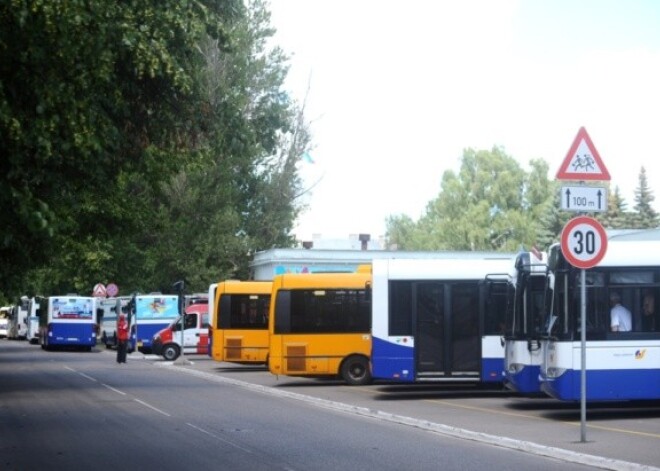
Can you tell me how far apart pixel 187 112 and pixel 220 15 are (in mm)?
2328

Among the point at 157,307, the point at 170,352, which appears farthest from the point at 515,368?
the point at 157,307

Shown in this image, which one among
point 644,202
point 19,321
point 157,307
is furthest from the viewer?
point 644,202

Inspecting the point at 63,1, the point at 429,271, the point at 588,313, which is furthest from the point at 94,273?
the point at 63,1

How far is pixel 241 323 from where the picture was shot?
43.4m

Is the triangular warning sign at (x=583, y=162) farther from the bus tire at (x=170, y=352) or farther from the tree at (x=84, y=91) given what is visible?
the bus tire at (x=170, y=352)

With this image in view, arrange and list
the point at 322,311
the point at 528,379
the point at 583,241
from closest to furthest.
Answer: the point at 583,241 → the point at 528,379 → the point at 322,311

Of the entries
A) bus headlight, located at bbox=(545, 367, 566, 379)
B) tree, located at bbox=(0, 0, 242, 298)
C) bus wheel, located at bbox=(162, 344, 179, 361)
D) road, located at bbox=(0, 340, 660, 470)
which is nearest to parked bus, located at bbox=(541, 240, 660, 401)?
bus headlight, located at bbox=(545, 367, 566, 379)

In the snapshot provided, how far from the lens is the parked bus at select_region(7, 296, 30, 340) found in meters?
99.3

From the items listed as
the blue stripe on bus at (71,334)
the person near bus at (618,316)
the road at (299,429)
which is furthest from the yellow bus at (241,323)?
the blue stripe on bus at (71,334)

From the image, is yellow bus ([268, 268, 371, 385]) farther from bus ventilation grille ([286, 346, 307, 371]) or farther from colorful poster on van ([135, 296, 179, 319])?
colorful poster on van ([135, 296, 179, 319])

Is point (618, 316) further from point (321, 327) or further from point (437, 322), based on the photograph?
point (321, 327)

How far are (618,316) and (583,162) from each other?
5.71 meters

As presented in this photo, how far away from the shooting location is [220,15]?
753 inches

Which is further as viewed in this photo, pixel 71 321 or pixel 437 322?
pixel 71 321
